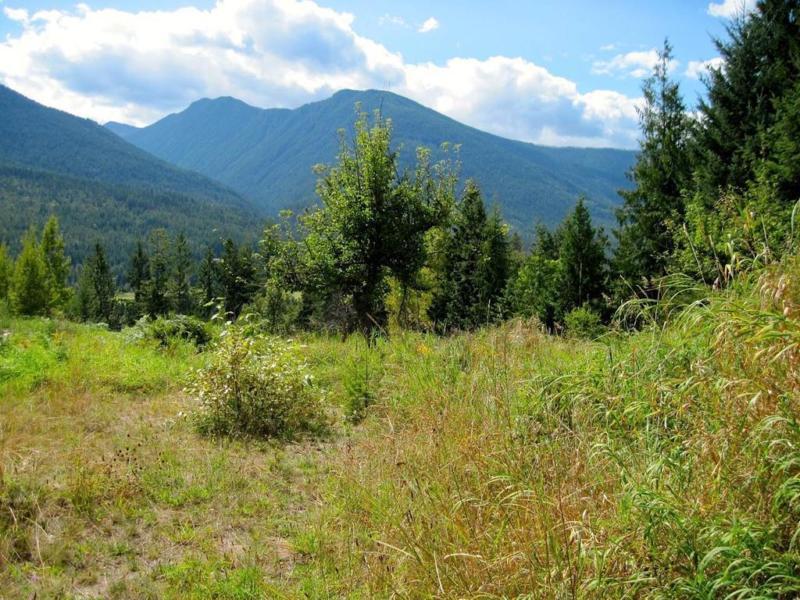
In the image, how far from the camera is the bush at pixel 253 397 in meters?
6.07

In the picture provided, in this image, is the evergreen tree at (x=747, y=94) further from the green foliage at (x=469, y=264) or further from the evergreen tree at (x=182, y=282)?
the evergreen tree at (x=182, y=282)

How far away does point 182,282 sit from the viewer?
212 ft

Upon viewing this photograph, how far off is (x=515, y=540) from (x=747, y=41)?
27123mm

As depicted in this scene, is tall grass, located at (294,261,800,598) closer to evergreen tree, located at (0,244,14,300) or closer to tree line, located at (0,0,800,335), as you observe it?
tree line, located at (0,0,800,335)

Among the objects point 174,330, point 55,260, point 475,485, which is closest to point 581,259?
point 174,330

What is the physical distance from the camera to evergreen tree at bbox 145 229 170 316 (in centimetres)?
6112

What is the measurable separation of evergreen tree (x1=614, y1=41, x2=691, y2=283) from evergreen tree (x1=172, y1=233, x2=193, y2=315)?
5135 cm

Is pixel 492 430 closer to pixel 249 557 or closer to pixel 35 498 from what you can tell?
pixel 249 557

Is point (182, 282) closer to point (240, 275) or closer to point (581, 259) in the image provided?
point (240, 275)

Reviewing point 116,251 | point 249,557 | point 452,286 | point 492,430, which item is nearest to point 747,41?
point 452,286

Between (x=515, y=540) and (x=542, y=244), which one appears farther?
(x=542, y=244)

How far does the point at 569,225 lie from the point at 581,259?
2.14m

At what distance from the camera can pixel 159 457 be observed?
5059 millimetres

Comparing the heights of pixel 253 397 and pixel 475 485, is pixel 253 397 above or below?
below
